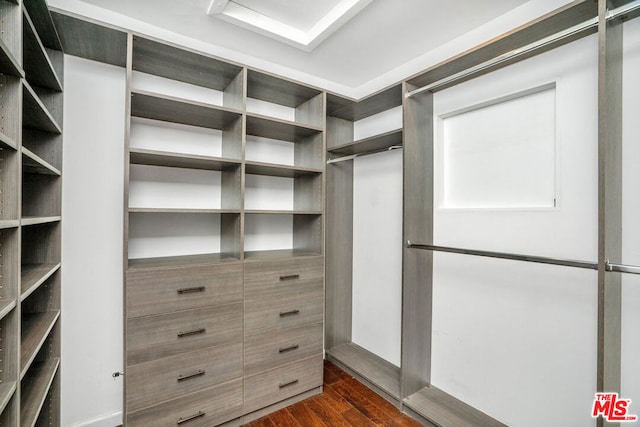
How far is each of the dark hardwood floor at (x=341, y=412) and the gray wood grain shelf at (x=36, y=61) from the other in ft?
7.40

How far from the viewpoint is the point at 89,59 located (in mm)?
1833

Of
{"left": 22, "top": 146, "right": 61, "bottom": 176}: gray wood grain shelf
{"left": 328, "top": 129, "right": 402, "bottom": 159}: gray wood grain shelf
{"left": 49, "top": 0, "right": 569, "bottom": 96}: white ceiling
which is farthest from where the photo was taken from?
{"left": 328, "top": 129, "right": 402, "bottom": 159}: gray wood grain shelf

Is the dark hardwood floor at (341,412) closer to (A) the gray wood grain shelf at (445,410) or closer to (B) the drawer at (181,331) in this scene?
(A) the gray wood grain shelf at (445,410)

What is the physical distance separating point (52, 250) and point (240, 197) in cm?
107

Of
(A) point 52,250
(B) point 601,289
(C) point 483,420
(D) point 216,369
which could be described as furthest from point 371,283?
(A) point 52,250

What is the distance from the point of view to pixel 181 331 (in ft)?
5.67

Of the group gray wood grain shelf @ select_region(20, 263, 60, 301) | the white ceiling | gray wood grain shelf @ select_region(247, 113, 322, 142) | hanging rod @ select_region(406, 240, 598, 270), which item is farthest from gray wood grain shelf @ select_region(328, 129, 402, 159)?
gray wood grain shelf @ select_region(20, 263, 60, 301)

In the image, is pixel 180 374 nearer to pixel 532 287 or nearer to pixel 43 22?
pixel 43 22

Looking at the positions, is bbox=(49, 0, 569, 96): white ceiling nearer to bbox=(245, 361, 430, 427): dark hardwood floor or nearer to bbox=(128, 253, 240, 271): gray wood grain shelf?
bbox=(128, 253, 240, 271): gray wood grain shelf

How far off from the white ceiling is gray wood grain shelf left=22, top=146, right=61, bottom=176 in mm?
994

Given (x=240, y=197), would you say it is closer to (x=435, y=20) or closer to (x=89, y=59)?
(x=89, y=59)

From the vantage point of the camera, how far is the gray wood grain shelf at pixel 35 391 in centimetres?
112

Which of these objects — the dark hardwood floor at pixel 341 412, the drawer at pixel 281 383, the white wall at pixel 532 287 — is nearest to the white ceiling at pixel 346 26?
the white wall at pixel 532 287

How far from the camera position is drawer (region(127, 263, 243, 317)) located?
5.31 ft
